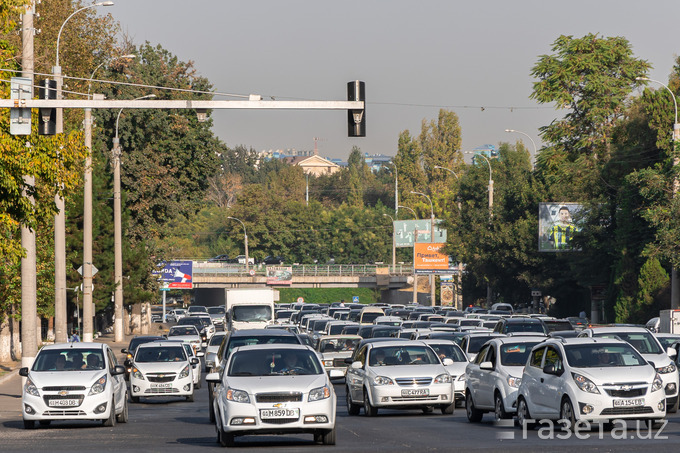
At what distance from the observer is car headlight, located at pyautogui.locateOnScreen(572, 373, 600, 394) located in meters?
18.3

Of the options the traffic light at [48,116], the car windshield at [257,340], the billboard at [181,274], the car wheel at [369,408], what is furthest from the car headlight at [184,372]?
the billboard at [181,274]

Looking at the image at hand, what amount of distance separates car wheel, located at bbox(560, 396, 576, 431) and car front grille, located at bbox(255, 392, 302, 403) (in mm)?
4335

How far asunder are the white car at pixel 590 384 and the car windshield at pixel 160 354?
46.6 feet

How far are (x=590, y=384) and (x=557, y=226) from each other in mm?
55361

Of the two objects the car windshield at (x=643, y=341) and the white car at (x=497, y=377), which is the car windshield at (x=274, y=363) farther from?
the car windshield at (x=643, y=341)

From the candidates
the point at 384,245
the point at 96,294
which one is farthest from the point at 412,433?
the point at 384,245

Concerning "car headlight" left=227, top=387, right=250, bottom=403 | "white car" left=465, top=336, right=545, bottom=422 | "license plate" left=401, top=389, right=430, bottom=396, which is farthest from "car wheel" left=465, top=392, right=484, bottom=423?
"car headlight" left=227, top=387, right=250, bottom=403

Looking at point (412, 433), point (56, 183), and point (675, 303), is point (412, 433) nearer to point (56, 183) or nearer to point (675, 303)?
point (56, 183)

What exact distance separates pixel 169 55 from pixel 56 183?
4857 cm

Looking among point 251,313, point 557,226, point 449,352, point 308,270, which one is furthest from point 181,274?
point 449,352

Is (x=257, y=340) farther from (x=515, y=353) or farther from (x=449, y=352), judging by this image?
(x=449, y=352)

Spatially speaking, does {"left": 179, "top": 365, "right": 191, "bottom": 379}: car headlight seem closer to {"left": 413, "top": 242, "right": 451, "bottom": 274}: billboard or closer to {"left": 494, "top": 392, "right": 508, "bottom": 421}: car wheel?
{"left": 494, "top": 392, "right": 508, "bottom": 421}: car wheel

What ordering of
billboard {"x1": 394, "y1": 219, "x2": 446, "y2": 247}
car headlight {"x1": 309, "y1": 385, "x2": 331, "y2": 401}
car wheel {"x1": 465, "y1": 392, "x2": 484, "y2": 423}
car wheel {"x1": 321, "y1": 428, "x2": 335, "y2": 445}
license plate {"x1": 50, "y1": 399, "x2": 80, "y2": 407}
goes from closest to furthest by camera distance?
car headlight {"x1": 309, "y1": 385, "x2": 331, "y2": 401} < car wheel {"x1": 321, "y1": 428, "x2": 335, "y2": 445} < license plate {"x1": 50, "y1": 399, "x2": 80, "y2": 407} < car wheel {"x1": 465, "y1": 392, "x2": 484, "y2": 423} < billboard {"x1": 394, "y1": 219, "x2": 446, "y2": 247}

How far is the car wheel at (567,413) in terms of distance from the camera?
1842 cm
